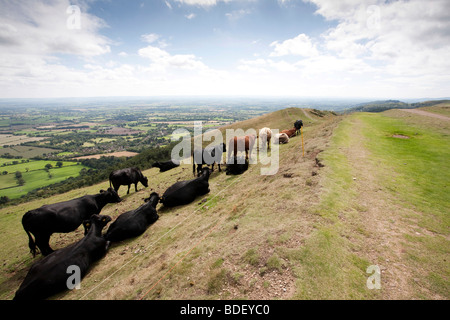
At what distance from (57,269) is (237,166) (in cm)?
1254

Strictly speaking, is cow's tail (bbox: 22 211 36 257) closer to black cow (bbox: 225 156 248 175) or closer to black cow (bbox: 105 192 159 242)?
black cow (bbox: 105 192 159 242)

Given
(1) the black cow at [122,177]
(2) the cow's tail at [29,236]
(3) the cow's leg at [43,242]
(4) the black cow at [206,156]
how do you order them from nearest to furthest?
(2) the cow's tail at [29,236], (3) the cow's leg at [43,242], (1) the black cow at [122,177], (4) the black cow at [206,156]

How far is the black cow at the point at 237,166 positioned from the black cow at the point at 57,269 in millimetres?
10551

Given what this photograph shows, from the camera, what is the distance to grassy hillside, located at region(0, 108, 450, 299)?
493 cm

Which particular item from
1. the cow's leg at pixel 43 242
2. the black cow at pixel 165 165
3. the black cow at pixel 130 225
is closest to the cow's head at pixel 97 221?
the black cow at pixel 130 225

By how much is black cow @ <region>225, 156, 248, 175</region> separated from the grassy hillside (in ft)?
12.1

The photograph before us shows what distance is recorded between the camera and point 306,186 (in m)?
9.37

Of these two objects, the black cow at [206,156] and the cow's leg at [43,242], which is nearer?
the cow's leg at [43,242]

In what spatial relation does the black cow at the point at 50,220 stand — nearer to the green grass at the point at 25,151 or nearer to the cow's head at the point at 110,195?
the cow's head at the point at 110,195

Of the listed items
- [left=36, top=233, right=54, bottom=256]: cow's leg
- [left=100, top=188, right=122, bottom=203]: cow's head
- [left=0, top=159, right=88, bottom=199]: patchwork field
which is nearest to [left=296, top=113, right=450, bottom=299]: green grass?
[left=36, top=233, right=54, bottom=256]: cow's leg

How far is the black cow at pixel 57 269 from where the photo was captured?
657cm

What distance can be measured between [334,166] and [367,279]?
24.7ft

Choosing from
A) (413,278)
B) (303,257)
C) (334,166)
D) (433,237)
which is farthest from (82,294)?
(334,166)
